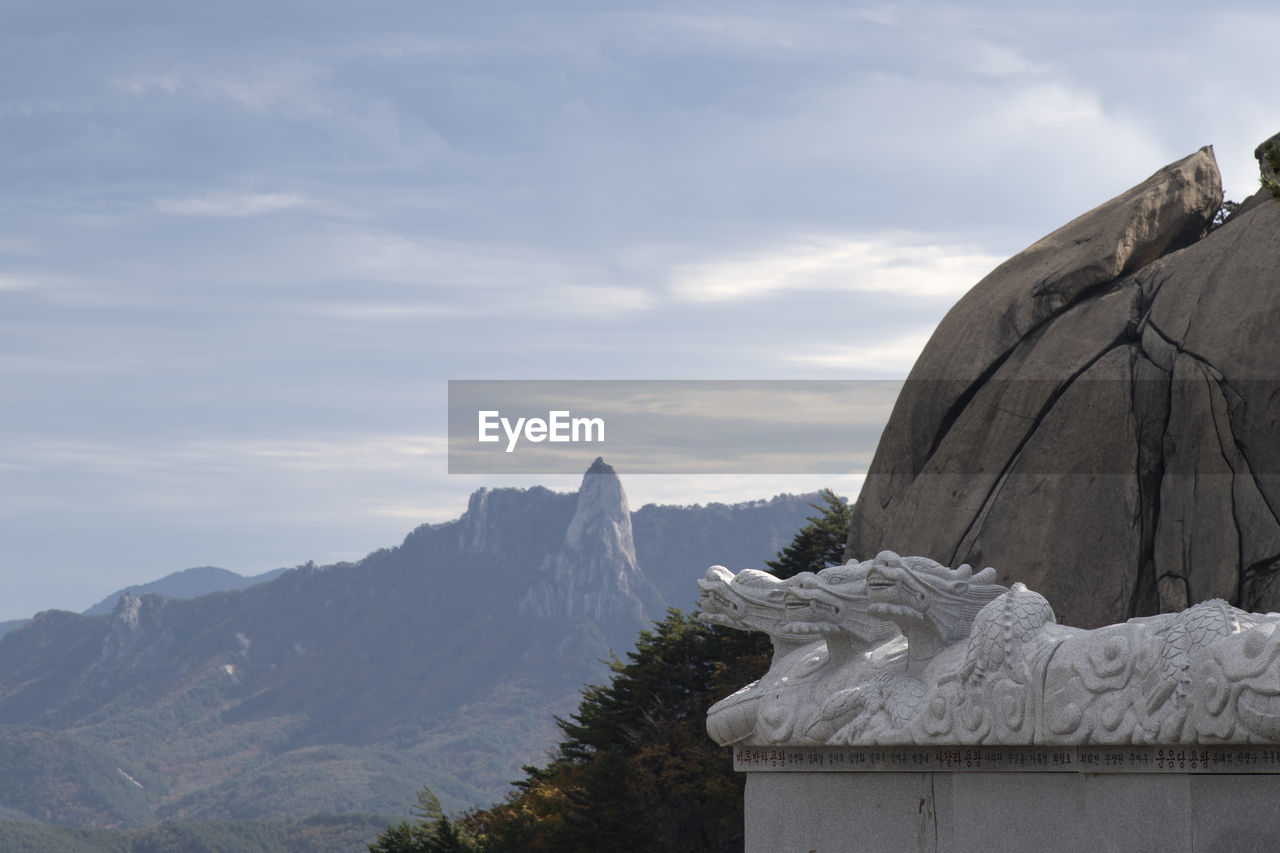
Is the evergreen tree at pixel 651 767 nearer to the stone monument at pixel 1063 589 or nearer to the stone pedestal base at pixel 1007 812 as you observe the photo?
the stone monument at pixel 1063 589

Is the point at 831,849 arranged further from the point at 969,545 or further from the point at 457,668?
the point at 457,668

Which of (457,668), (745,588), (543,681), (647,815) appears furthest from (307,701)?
(745,588)

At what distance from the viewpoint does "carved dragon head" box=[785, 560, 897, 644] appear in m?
8.85

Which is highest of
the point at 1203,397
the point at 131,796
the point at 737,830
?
the point at 1203,397

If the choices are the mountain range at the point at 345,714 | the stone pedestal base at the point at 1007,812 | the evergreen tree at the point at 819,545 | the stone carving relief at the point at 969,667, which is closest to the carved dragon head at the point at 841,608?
the stone carving relief at the point at 969,667

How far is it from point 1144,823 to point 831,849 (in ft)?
6.56

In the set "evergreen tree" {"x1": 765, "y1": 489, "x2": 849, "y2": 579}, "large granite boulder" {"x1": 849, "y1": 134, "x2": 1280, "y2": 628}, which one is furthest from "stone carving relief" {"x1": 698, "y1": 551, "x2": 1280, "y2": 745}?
"evergreen tree" {"x1": 765, "y1": 489, "x2": 849, "y2": 579}

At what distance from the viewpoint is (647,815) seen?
20438 millimetres

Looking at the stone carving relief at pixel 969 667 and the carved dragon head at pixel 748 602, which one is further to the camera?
the carved dragon head at pixel 748 602

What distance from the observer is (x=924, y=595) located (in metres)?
8.29

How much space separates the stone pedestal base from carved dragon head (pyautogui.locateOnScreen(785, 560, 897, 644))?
89 centimetres

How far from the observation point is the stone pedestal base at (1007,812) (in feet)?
23.0

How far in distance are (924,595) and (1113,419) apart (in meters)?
6.31

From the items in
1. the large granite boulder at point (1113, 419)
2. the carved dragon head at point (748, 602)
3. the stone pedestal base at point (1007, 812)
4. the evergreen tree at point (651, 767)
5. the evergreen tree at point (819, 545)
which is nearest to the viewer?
the stone pedestal base at point (1007, 812)
